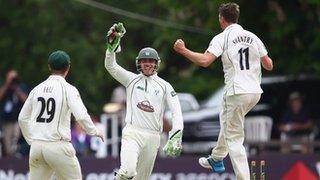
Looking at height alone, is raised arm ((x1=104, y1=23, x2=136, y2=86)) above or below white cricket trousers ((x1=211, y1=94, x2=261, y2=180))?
above

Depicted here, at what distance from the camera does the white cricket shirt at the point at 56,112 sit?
18.1 metres

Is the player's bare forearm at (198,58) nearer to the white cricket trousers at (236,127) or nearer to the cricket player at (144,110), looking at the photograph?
the white cricket trousers at (236,127)

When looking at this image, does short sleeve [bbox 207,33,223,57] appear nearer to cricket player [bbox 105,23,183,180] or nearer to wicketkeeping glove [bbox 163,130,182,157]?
cricket player [bbox 105,23,183,180]

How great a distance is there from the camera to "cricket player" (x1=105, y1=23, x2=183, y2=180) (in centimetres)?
1891

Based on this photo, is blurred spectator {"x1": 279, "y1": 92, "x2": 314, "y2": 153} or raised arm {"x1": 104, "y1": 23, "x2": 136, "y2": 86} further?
blurred spectator {"x1": 279, "y1": 92, "x2": 314, "y2": 153}

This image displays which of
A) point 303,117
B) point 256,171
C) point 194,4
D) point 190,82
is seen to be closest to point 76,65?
point 190,82

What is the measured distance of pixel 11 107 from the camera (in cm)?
2880

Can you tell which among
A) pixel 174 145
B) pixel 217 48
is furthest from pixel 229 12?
pixel 174 145

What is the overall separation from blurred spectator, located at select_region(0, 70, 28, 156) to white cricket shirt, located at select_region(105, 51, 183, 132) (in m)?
9.66

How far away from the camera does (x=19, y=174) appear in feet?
84.8

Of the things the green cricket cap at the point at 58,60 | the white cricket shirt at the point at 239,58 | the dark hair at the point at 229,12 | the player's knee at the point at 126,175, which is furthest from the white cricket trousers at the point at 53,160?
the dark hair at the point at 229,12

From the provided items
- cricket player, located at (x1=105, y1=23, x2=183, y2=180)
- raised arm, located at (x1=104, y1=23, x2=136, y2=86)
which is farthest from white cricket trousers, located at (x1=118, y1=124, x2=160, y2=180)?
raised arm, located at (x1=104, y1=23, x2=136, y2=86)

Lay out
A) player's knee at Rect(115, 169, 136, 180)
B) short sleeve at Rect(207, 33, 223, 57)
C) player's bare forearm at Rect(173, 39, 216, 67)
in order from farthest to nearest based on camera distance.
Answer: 1. player's knee at Rect(115, 169, 136, 180)
2. short sleeve at Rect(207, 33, 223, 57)
3. player's bare forearm at Rect(173, 39, 216, 67)

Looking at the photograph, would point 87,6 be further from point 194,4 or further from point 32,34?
point 194,4
